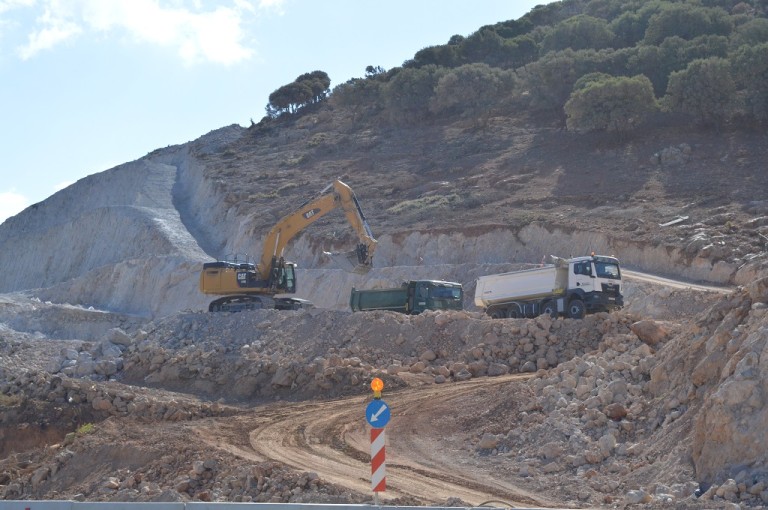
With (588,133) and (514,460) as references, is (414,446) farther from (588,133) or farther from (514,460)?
(588,133)

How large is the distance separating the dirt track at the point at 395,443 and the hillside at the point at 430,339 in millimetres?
87

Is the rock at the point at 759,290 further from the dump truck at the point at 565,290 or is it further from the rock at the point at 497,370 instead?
the dump truck at the point at 565,290

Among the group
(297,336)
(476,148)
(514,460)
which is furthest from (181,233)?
(514,460)

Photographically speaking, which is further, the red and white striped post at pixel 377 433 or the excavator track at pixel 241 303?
the excavator track at pixel 241 303

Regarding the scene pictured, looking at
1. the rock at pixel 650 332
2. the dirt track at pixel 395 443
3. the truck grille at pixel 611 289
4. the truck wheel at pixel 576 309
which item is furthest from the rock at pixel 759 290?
the truck grille at pixel 611 289

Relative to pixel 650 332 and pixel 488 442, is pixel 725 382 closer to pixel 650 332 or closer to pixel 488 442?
pixel 488 442

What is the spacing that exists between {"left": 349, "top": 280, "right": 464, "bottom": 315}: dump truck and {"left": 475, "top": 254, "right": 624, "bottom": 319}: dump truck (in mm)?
2433

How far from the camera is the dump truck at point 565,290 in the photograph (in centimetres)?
3083

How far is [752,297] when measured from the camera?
15297 millimetres

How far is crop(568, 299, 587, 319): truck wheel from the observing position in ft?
101

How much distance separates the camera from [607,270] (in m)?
31.2

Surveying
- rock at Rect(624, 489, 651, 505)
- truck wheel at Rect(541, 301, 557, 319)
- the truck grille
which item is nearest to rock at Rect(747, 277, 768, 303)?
rock at Rect(624, 489, 651, 505)

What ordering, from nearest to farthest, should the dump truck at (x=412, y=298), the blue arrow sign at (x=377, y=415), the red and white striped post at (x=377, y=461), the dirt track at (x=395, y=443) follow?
the blue arrow sign at (x=377, y=415), the red and white striped post at (x=377, y=461), the dirt track at (x=395, y=443), the dump truck at (x=412, y=298)

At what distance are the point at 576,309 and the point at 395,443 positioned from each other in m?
13.3
